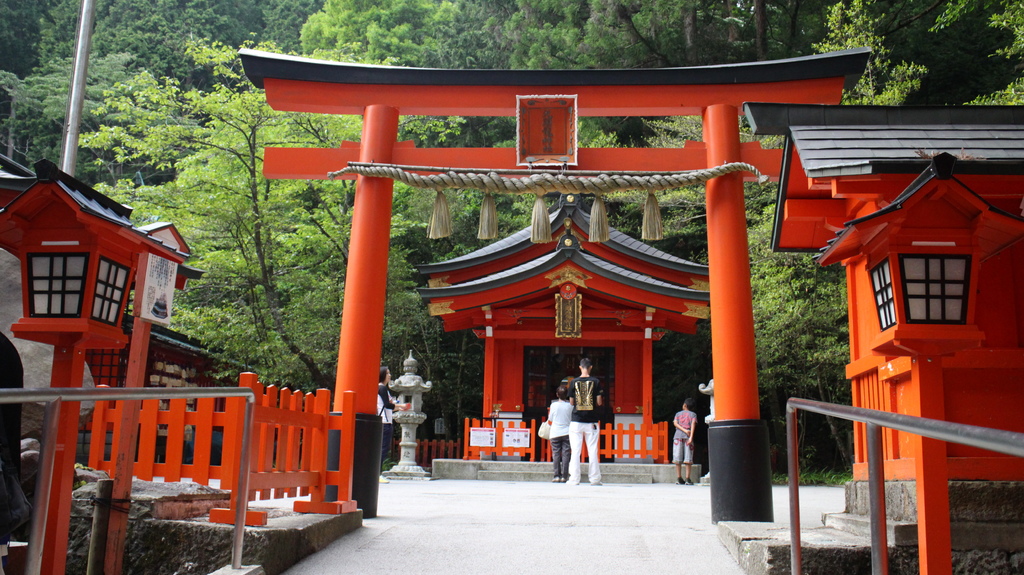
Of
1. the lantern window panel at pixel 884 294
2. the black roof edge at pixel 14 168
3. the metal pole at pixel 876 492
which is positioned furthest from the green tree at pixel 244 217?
the metal pole at pixel 876 492

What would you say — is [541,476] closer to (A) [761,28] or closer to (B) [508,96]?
(B) [508,96]

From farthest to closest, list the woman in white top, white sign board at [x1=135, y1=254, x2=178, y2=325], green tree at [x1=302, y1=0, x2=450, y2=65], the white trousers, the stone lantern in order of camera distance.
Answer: green tree at [x1=302, y1=0, x2=450, y2=65]
the stone lantern
the woman in white top
the white trousers
white sign board at [x1=135, y1=254, x2=178, y2=325]

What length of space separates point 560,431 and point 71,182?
919 centimetres

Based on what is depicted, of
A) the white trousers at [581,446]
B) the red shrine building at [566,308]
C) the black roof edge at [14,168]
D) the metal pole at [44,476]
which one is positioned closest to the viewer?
the metal pole at [44,476]

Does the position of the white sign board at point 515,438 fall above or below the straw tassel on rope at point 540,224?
below

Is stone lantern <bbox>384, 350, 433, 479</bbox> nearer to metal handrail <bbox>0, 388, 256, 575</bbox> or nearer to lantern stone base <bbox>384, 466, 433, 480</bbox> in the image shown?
lantern stone base <bbox>384, 466, 433, 480</bbox>

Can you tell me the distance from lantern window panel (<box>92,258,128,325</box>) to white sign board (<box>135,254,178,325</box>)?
0.20 meters

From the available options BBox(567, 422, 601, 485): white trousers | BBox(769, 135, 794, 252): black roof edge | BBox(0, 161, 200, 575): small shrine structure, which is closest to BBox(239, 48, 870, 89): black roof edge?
BBox(769, 135, 794, 252): black roof edge

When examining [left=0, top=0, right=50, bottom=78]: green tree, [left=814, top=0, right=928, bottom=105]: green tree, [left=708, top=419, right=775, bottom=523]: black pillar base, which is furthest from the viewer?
[left=0, top=0, right=50, bottom=78]: green tree

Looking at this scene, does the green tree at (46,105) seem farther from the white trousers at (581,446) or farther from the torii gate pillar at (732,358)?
the torii gate pillar at (732,358)

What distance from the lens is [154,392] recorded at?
2967mm

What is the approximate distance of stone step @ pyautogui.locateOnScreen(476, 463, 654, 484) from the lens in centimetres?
1312

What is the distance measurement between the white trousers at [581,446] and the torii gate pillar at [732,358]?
5306 mm

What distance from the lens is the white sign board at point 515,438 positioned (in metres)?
14.2
